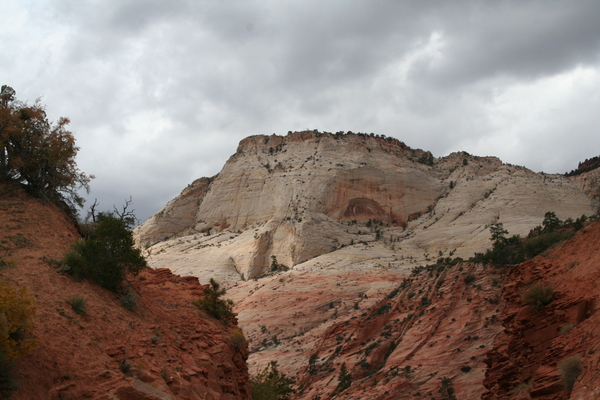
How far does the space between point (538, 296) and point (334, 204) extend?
69.8m

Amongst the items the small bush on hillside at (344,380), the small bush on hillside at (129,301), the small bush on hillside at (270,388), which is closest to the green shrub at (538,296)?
the small bush on hillside at (129,301)

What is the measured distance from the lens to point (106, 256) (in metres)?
17.8

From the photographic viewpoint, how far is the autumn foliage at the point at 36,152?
63.6 feet

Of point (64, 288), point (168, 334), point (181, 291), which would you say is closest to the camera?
point (64, 288)

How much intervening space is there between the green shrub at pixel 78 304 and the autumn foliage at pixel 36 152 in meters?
6.11

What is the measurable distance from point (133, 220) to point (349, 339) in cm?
2162

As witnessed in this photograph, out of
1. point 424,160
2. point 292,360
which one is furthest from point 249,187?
point 292,360

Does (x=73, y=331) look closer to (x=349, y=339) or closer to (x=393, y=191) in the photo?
(x=349, y=339)

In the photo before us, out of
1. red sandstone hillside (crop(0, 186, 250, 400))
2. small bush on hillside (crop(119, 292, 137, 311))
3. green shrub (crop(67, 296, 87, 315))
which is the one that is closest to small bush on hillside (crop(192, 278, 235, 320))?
red sandstone hillside (crop(0, 186, 250, 400))

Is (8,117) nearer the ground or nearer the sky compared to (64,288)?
nearer the sky

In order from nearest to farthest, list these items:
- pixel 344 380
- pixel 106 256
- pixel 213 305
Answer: pixel 106 256
pixel 213 305
pixel 344 380

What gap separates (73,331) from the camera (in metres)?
13.7

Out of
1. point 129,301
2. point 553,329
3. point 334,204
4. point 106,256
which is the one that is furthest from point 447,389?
point 334,204

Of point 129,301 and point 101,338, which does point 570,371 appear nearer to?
point 101,338
